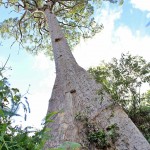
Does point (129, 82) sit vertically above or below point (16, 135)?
above

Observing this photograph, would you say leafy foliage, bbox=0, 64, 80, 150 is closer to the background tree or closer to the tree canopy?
the background tree

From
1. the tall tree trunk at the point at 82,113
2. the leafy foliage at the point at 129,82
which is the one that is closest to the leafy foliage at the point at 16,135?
the tall tree trunk at the point at 82,113

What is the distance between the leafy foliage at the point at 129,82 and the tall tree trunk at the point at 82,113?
4.09 ft

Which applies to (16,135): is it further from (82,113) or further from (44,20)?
(44,20)

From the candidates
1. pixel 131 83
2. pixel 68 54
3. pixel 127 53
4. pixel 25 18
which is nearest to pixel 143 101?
pixel 131 83

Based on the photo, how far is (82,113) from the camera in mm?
4977

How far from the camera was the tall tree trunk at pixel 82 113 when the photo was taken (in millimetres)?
4426

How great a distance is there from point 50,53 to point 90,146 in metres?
13.0

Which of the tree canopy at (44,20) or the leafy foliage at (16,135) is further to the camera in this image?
the tree canopy at (44,20)

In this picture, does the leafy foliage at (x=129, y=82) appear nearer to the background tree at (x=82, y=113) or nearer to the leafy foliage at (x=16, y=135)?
the background tree at (x=82, y=113)

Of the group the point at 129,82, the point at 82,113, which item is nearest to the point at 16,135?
the point at 82,113

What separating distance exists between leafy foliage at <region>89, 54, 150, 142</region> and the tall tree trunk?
49.0 inches

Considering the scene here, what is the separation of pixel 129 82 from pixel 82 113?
3.27 metres

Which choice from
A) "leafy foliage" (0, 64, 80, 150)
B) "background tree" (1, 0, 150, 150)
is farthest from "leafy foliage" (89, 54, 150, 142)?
"leafy foliage" (0, 64, 80, 150)
